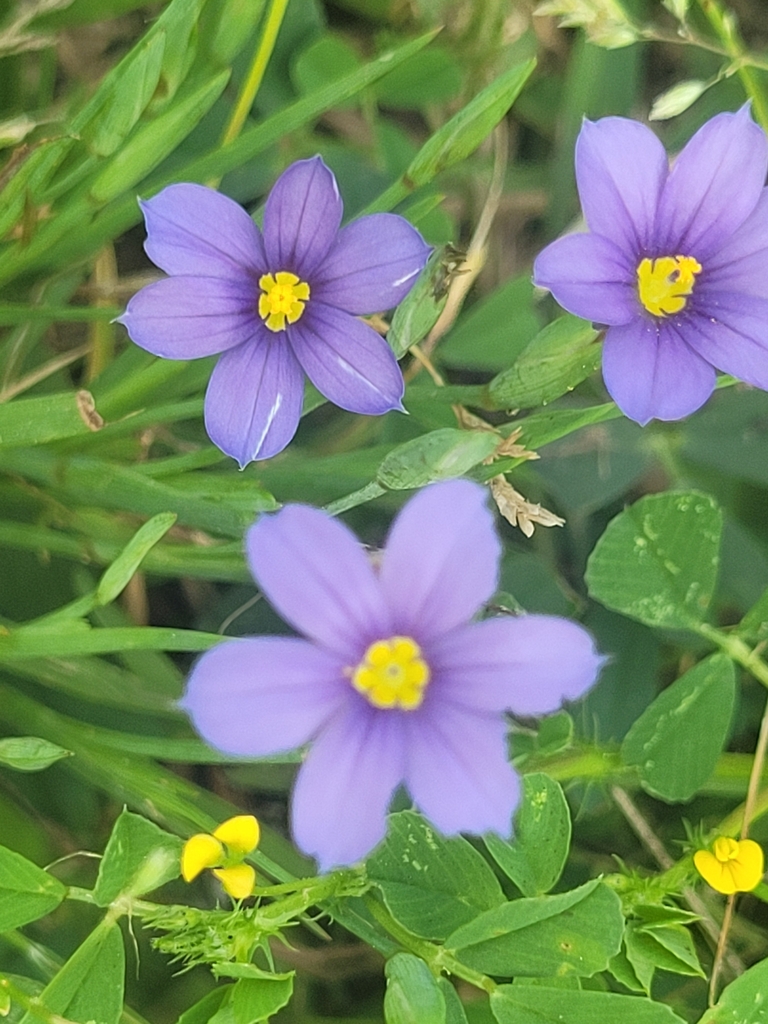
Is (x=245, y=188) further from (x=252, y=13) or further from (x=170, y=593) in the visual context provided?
(x=170, y=593)

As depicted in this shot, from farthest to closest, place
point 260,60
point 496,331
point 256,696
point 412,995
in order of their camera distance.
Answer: point 496,331 < point 260,60 < point 412,995 < point 256,696

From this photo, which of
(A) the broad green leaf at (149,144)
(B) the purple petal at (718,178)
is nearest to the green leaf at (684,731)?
(B) the purple petal at (718,178)

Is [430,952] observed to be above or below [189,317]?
below

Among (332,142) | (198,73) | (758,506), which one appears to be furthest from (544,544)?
(198,73)

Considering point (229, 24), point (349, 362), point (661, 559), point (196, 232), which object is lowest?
point (661, 559)

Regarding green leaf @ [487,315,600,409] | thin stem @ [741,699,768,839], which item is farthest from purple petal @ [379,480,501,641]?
thin stem @ [741,699,768,839]

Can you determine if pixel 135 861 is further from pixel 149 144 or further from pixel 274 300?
pixel 149 144

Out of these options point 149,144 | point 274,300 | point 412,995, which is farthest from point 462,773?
point 149,144
